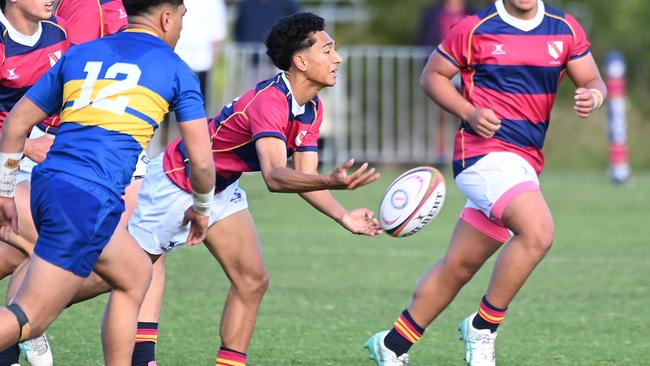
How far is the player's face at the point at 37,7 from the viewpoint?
6.12 metres

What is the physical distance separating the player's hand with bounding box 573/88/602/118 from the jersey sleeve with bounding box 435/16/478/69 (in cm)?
61

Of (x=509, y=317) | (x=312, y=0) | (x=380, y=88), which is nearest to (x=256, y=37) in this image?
(x=380, y=88)

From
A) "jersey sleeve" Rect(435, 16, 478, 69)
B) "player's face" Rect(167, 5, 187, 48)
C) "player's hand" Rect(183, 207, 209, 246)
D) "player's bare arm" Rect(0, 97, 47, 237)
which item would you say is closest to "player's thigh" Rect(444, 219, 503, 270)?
"jersey sleeve" Rect(435, 16, 478, 69)

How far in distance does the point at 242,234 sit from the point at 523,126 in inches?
60.1

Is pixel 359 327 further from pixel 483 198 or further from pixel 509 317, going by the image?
pixel 483 198

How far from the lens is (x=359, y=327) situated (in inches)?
304

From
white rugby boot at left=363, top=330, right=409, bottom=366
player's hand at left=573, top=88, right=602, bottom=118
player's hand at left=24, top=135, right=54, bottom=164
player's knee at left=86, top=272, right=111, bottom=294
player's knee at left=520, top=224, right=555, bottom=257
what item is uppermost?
player's hand at left=573, top=88, right=602, bottom=118

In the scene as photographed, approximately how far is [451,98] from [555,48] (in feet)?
1.93

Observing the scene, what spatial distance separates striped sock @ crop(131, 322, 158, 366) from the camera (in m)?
6.10

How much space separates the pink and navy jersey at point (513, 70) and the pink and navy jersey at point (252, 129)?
947mm

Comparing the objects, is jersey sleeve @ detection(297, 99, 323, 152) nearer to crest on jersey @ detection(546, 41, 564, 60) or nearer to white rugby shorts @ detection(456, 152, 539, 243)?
white rugby shorts @ detection(456, 152, 539, 243)

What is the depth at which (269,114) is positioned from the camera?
5.80m

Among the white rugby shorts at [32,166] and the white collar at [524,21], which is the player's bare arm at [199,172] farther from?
the white collar at [524,21]

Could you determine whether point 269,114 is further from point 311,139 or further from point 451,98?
point 451,98
